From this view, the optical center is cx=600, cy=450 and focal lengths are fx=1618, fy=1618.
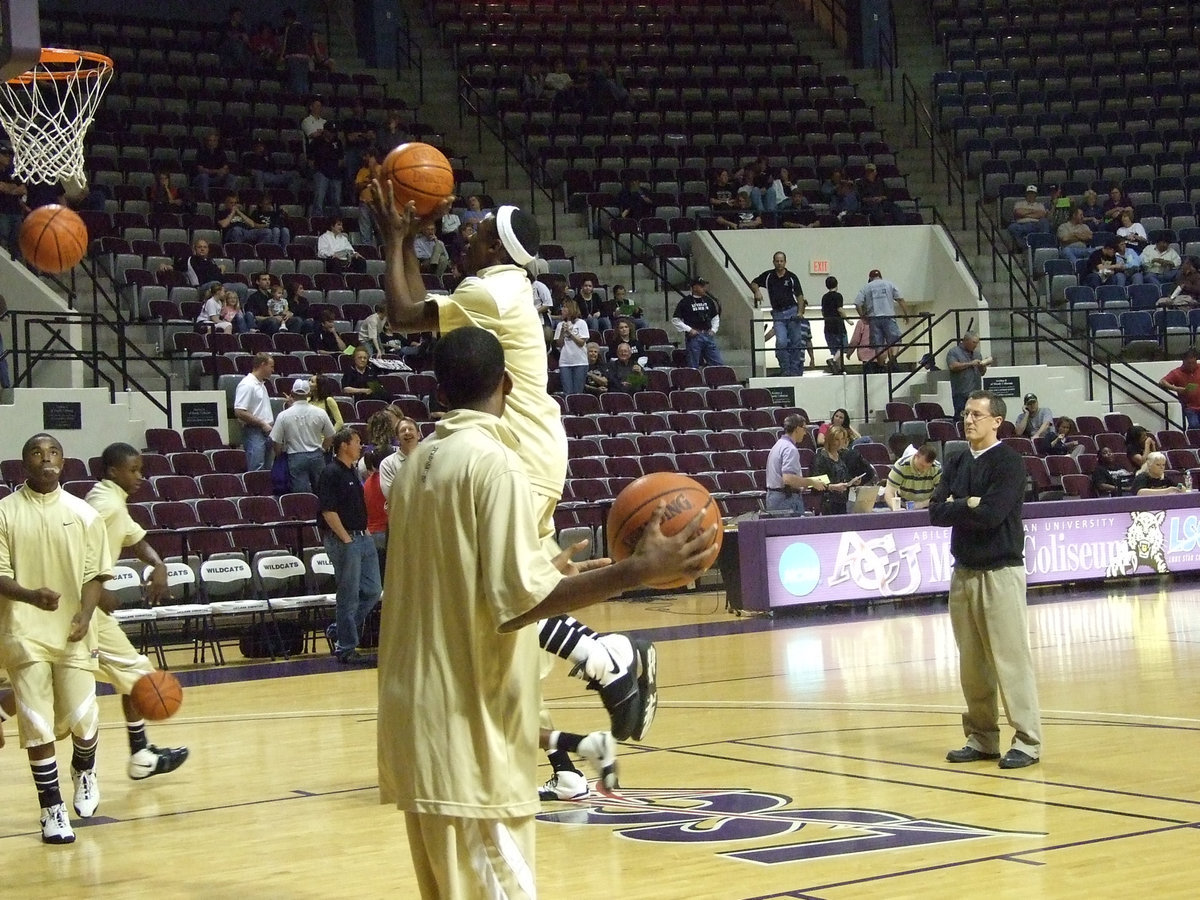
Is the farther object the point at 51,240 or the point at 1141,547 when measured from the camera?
the point at 1141,547

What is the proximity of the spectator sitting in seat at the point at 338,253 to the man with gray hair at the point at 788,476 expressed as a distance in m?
6.77

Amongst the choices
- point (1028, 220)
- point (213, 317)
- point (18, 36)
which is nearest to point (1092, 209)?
point (1028, 220)

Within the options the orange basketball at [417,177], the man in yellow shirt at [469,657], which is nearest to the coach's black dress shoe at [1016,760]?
the orange basketball at [417,177]

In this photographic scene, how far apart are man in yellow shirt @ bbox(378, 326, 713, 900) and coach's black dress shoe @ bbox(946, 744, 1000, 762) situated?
4.29 m

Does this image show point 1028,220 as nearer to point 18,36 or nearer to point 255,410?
point 255,410

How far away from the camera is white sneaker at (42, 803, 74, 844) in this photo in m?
6.45

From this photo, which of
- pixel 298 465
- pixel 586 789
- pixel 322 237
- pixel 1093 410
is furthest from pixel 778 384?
pixel 586 789

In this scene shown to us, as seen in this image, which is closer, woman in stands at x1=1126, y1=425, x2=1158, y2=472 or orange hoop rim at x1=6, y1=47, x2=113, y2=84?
orange hoop rim at x1=6, y1=47, x2=113, y2=84

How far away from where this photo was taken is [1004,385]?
21.2 m

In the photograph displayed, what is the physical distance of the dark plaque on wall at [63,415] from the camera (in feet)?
51.1

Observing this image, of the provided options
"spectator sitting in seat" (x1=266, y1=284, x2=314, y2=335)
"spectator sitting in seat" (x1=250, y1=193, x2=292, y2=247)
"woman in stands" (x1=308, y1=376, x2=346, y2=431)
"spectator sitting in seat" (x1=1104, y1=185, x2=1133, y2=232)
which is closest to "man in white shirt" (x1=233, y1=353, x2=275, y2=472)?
"woman in stands" (x1=308, y1=376, x2=346, y2=431)

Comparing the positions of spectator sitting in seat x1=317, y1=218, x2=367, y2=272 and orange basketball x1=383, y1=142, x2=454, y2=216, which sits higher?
spectator sitting in seat x1=317, y1=218, x2=367, y2=272

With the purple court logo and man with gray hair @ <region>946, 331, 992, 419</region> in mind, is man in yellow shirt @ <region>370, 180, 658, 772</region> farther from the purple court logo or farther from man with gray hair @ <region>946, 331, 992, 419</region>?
man with gray hair @ <region>946, 331, 992, 419</region>

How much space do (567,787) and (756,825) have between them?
859mm
